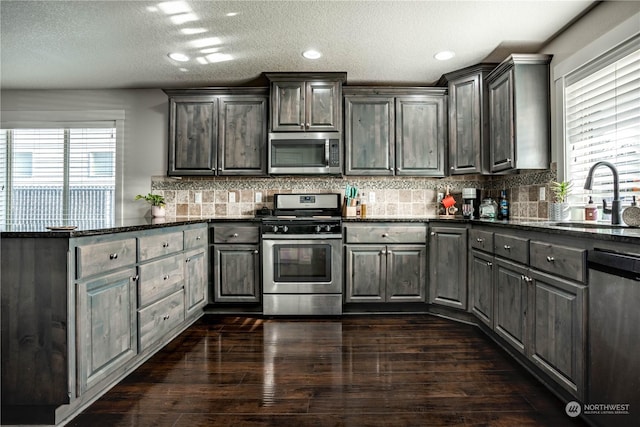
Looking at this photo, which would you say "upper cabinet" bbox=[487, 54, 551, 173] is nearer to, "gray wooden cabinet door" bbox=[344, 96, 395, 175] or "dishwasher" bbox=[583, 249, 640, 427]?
"gray wooden cabinet door" bbox=[344, 96, 395, 175]

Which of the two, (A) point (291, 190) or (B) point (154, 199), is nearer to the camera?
(B) point (154, 199)

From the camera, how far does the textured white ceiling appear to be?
7.79ft

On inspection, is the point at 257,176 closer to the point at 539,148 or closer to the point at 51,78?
the point at 51,78

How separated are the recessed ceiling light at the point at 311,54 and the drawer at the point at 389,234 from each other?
60.3 inches

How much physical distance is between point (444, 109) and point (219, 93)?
226 cm

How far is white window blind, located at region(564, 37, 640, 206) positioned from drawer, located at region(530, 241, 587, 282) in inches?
31.8

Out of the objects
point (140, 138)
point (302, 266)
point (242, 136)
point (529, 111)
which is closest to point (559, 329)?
point (529, 111)

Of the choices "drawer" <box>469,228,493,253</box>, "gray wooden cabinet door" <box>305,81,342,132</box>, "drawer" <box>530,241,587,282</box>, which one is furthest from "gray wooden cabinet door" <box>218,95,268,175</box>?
"drawer" <box>530,241,587,282</box>

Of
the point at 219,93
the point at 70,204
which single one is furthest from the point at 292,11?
the point at 70,204

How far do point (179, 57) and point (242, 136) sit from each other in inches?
34.6

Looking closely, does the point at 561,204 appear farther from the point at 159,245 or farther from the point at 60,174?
the point at 60,174

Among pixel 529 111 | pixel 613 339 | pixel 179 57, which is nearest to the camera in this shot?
pixel 613 339

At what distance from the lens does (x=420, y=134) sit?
11.8 ft

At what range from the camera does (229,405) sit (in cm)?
175
